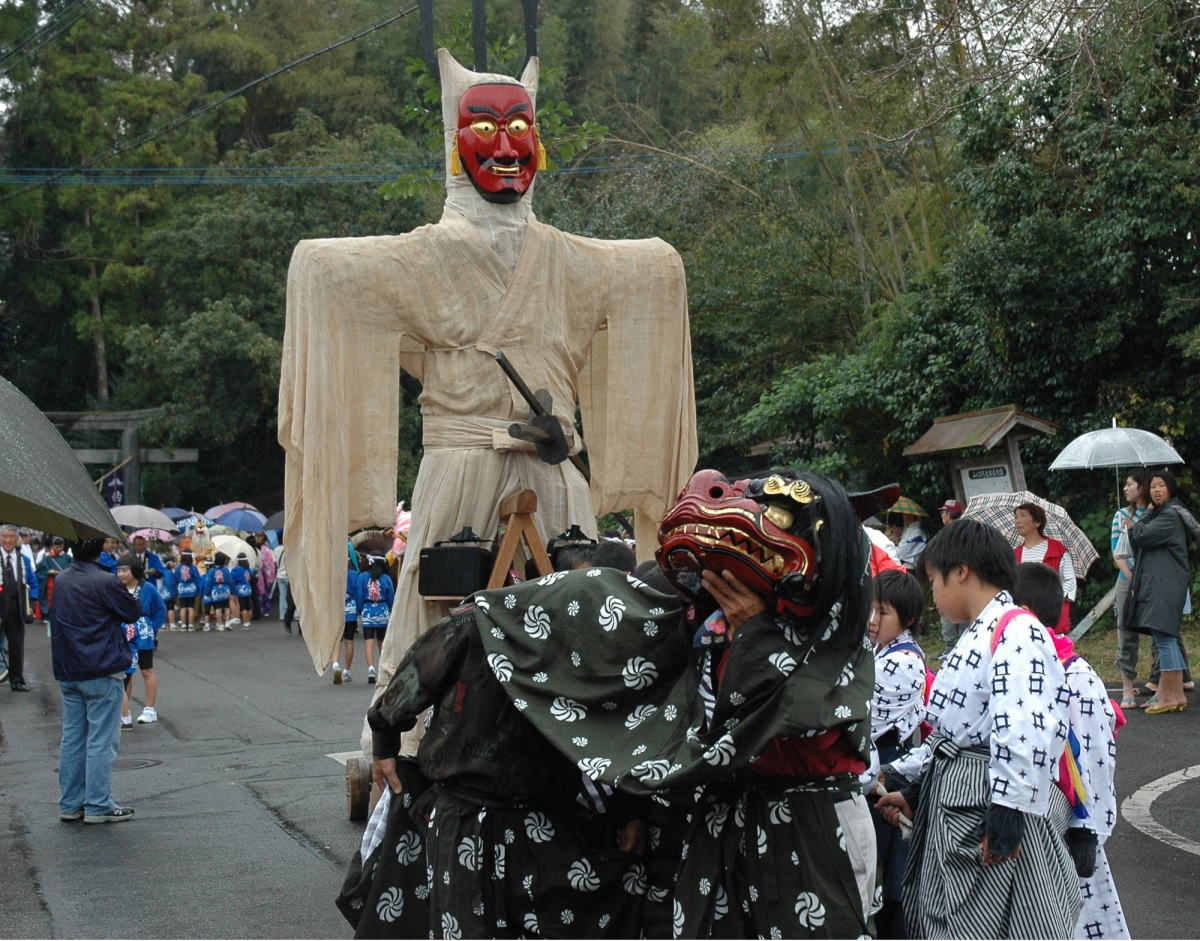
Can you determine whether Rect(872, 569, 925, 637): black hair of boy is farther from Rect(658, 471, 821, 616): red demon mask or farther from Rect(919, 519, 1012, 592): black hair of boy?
Rect(658, 471, 821, 616): red demon mask

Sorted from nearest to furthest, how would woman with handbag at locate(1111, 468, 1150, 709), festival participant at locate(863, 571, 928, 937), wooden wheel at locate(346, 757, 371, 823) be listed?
festival participant at locate(863, 571, 928, 937) < wooden wheel at locate(346, 757, 371, 823) < woman with handbag at locate(1111, 468, 1150, 709)

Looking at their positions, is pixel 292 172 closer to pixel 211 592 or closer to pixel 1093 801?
pixel 211 592

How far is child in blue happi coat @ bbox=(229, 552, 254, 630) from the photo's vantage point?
21391 millimetres

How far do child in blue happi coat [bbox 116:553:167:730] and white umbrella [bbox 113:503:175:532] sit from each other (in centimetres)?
1081

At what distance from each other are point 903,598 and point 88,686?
4843 millimetres

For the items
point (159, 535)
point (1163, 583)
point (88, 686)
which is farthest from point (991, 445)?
point (159, 535)

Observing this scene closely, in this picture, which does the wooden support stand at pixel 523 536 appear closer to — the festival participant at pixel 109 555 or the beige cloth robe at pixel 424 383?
A: the beige cloth robe at pixel 424 383

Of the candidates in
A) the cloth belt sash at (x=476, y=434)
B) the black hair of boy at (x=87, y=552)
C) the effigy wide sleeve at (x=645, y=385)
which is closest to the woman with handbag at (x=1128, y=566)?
the effigy wide sleeve at (x=645, y=385)

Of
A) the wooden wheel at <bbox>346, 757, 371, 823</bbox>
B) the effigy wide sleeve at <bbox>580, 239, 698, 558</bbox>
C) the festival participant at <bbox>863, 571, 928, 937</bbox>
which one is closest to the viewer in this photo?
the festival participant at <bbox>863, 571, 928, 937</bbox>

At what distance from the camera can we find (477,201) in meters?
6.13

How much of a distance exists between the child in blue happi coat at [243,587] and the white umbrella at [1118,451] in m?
13.7

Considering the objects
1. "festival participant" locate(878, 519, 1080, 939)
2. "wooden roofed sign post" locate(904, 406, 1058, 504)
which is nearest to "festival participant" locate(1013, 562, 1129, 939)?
"festival participant" locate(878, 519, 1080, 939)

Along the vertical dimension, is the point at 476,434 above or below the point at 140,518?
above

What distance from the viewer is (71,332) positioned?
3300 centimetres
